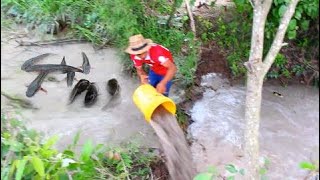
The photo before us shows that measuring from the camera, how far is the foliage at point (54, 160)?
102 inches

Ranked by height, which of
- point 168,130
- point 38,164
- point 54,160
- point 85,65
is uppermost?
point 38,164

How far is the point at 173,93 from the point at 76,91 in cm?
76

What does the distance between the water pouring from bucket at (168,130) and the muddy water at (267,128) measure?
192 mm

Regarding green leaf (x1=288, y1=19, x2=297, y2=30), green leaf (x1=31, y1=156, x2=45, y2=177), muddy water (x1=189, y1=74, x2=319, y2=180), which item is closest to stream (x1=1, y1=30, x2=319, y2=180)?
muddy water (x1=189, y1=74, x2=319, y2=180)

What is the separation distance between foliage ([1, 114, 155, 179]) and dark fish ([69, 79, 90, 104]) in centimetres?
85

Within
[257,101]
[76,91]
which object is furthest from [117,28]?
[257,101]

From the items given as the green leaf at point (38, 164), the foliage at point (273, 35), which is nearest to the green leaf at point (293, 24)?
the foliage at point (273, 35)

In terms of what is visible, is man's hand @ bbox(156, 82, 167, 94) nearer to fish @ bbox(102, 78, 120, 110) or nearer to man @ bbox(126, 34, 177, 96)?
man @ bbox(126, 34, 177, 96)

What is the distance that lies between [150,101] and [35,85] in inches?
52.8

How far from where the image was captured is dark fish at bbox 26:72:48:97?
4184 millimetres

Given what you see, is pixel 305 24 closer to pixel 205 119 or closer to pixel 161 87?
pixel 205 119

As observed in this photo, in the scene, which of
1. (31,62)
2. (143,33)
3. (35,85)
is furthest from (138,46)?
(31,62)

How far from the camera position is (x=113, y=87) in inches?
168

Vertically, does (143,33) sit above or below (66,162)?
above
